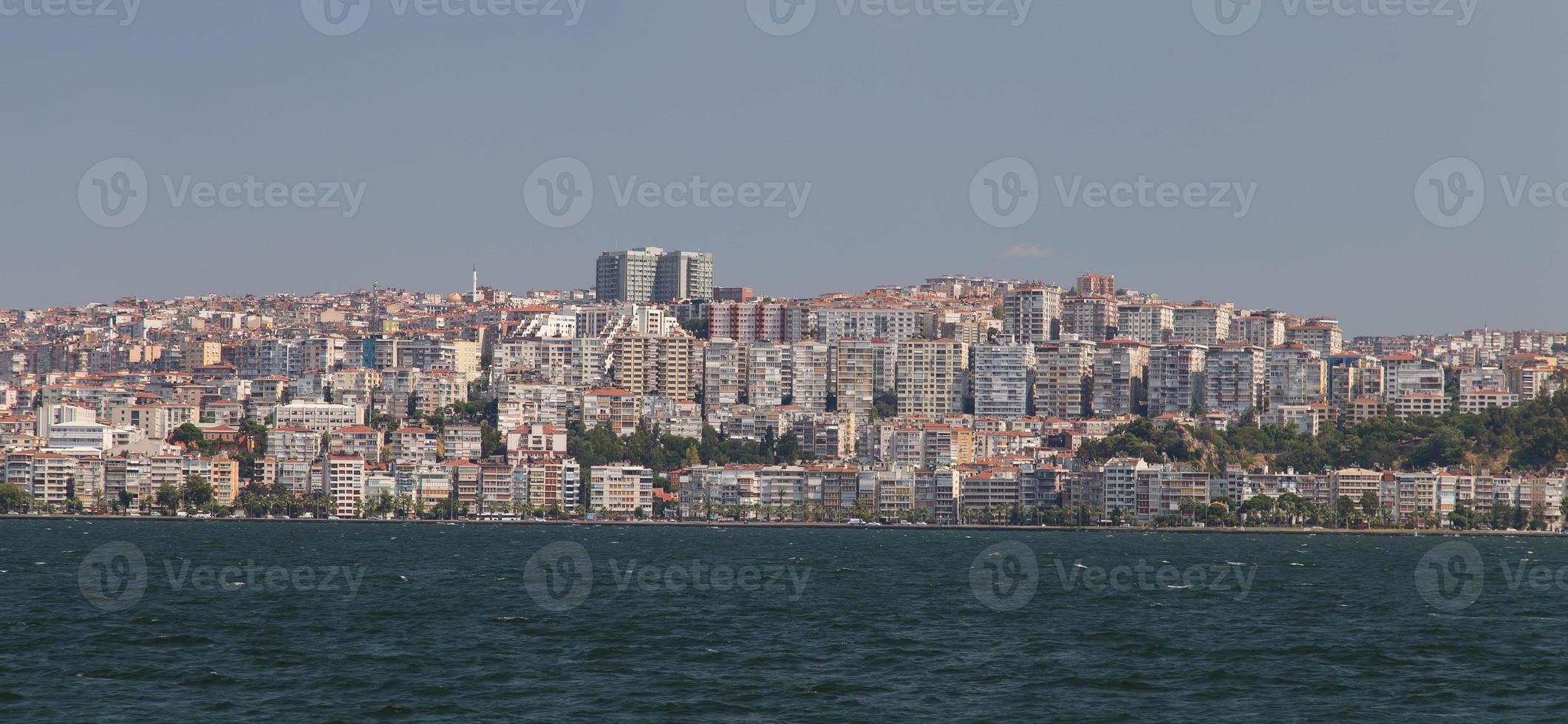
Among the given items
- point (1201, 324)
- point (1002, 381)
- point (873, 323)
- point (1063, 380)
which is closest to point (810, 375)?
point (1002, 381)

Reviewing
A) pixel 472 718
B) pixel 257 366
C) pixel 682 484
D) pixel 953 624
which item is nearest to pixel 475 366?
pixel 257 366

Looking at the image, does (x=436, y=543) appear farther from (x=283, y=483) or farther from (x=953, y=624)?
(x=953, y=624)

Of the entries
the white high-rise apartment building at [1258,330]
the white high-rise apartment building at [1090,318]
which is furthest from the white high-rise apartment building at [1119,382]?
the white high-rise apartment building at [1258,330]

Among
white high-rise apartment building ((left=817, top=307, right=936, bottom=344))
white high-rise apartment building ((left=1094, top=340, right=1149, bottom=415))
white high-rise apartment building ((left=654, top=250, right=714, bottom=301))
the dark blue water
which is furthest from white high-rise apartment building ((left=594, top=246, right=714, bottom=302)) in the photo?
the dark blue water

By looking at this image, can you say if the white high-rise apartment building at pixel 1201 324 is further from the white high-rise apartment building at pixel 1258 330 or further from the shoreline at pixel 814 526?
the shoreline at pixel 814 526

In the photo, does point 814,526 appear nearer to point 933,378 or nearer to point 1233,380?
point 933,378
